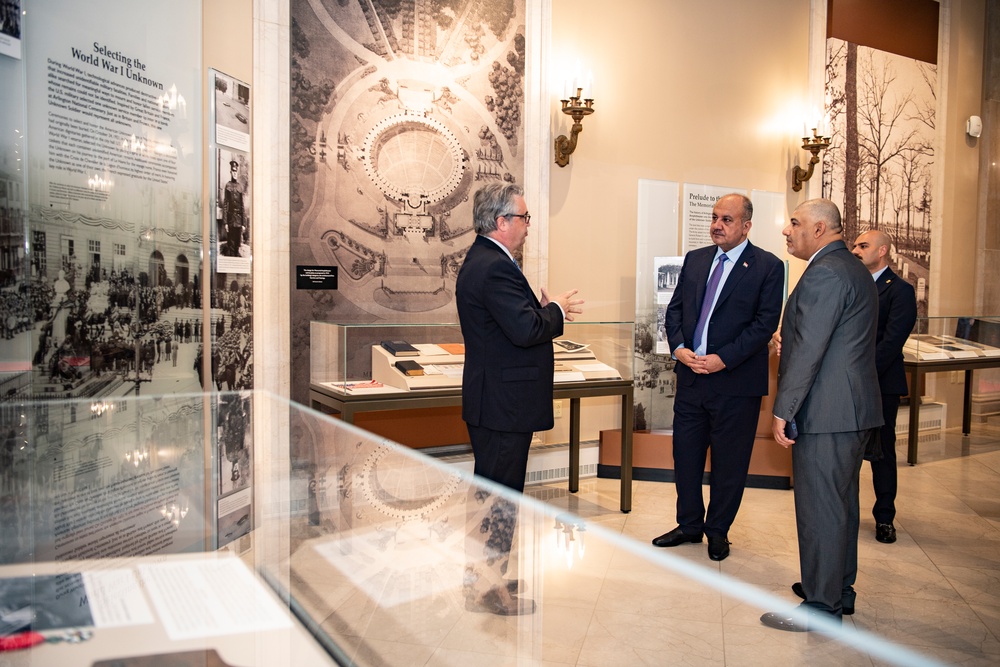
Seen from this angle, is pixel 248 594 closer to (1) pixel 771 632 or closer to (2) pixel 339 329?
(1) pixel 771 632

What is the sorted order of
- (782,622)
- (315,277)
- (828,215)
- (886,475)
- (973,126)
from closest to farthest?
1. (782,622)
2. (828,215)
3. (886,475)
4. (315,277)
5. (973,126)

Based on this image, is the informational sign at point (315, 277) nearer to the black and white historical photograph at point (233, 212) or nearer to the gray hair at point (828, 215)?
the black and white historical photograph at point (233, 212)

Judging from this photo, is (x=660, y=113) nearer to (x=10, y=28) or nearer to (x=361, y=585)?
(x=10, y=28)

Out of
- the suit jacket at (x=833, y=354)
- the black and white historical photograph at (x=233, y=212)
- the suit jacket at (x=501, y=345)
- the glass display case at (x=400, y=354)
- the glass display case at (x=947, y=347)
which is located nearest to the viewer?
the suit jacket at (x=833, y=354)

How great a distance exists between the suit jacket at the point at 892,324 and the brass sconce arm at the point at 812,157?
120 inches

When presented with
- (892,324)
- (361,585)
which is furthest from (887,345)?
(361,585)

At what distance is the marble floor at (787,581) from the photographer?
→ 30.8 inches

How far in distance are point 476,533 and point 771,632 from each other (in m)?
0.36

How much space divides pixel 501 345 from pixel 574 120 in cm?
303

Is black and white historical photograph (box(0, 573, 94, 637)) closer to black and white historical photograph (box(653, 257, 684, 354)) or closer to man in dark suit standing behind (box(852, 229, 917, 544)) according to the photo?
man in dark suit standing behind (box(852, 229, 917, 544))

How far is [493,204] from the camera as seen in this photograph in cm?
299

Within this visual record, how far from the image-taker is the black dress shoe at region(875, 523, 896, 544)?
4137mm

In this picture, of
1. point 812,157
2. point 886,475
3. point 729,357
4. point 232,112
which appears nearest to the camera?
point 729,357

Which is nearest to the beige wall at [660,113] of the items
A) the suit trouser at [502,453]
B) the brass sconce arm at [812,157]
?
the brass sconce arm at [812,157]
